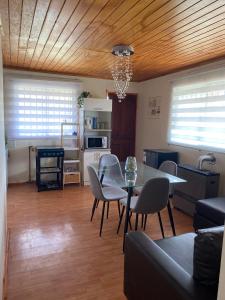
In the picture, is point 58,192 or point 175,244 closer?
point 175,244

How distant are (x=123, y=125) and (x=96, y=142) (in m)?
1.15

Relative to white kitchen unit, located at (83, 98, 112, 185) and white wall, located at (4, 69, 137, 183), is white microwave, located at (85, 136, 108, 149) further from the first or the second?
white wall, located at (4, 69, 137, 183)

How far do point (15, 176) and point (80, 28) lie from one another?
3534 mm

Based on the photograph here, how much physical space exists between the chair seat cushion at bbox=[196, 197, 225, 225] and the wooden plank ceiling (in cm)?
192

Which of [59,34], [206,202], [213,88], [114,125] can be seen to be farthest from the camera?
[114,125]

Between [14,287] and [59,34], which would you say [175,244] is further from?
[59,34]

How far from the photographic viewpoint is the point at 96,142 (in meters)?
5.06

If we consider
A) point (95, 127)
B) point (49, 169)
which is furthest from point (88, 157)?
point (49, 169)

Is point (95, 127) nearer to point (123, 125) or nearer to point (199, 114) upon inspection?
point (123, 125)

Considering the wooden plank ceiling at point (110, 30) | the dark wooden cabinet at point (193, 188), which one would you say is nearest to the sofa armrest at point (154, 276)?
the wooden plank ceiling at point (110, 30)

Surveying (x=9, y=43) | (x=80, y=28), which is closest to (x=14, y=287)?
(x=80, y=28)

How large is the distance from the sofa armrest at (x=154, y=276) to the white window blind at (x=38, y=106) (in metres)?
3.86

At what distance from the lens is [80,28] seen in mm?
2430

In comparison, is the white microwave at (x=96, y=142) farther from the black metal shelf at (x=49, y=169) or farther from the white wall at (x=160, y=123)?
the white wall at (x=160, y=123)
